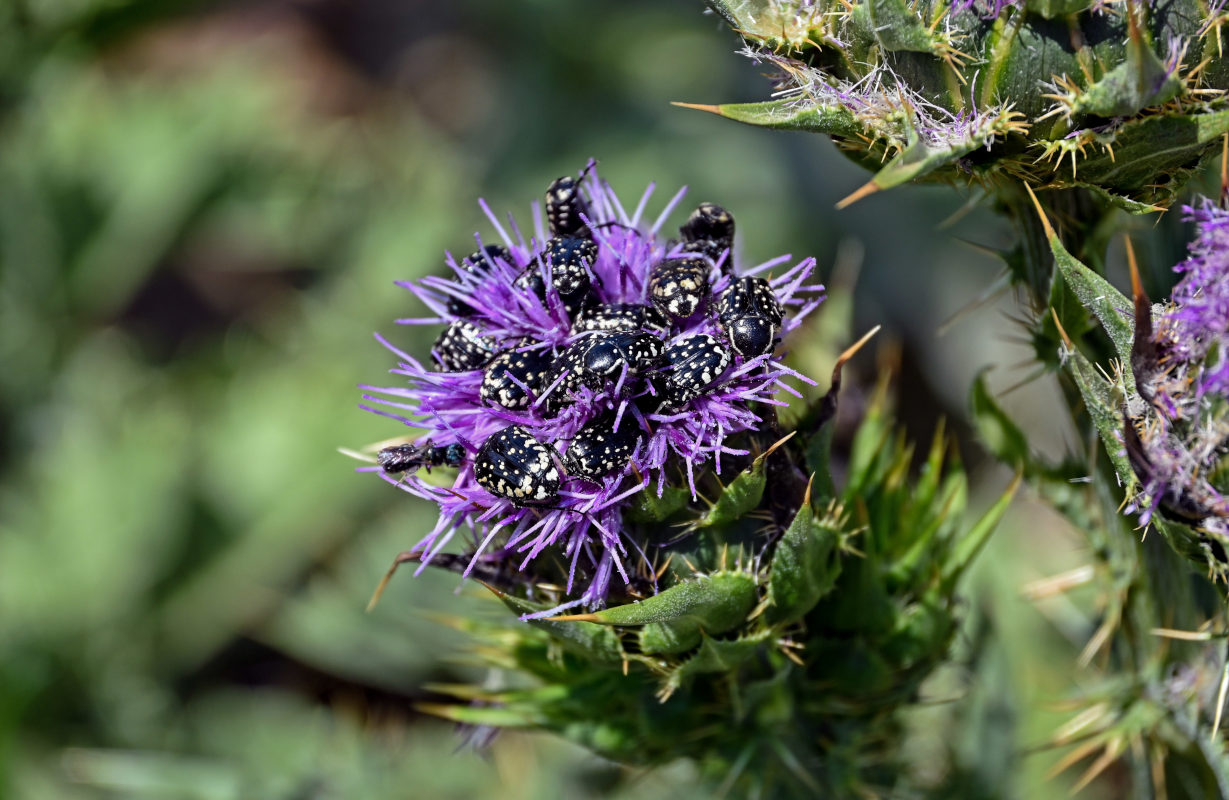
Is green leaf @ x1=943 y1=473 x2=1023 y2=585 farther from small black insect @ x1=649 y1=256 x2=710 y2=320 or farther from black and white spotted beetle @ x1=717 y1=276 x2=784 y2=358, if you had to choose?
small black insect @ x1=649 y1=256 x2=710 y2=320

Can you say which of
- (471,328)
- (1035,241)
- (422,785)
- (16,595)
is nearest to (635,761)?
(471,328)

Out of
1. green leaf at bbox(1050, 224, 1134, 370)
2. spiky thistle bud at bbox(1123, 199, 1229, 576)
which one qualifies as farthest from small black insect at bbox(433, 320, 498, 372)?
spiky thistle bud at bbox(1123, 199, 1229, 576)

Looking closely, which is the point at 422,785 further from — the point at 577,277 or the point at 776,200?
the point at 776,200

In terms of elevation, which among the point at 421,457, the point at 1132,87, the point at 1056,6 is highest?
the point at 1056,6

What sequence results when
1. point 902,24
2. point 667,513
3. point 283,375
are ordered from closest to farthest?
point 902,24 → point 667,513 → point 283,375

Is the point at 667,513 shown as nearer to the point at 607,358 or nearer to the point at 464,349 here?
the point at 607,358

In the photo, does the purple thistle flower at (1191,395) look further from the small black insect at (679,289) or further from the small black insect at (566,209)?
the small black insect at (566,209)

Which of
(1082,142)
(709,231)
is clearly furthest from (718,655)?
(1082,142)
